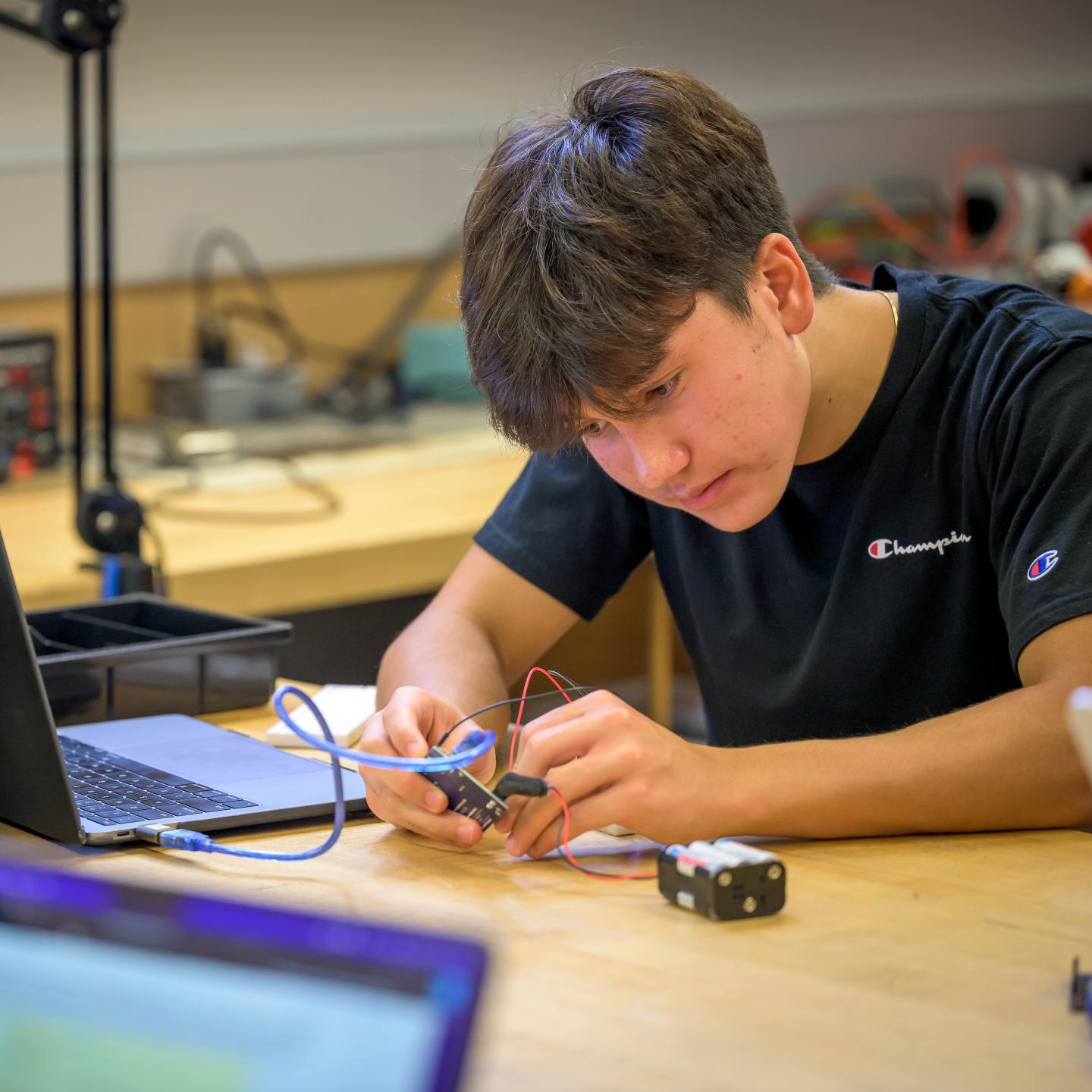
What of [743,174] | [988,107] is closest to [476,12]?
[988,107]

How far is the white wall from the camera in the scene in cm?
267

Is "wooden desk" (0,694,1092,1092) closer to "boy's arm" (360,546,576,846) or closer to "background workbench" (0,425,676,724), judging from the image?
"boy's arm" (360,546,576,846)

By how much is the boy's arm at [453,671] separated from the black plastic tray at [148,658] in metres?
0.12

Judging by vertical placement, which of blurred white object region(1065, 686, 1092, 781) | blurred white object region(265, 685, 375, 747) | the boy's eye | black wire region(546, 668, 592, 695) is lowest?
blurred white object region(265, 685, 375, 747)

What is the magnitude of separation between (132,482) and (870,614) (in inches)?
57.6

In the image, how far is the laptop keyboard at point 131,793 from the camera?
1.09 meters

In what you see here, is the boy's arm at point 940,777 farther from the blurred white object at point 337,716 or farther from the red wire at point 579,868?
the blurred white object at point 337,716

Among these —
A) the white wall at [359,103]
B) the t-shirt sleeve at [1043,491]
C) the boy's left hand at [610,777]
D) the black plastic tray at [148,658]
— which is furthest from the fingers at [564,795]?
the white wall at [359,103]

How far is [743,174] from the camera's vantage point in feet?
3.78

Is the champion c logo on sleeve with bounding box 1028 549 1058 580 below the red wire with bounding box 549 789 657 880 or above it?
→ above

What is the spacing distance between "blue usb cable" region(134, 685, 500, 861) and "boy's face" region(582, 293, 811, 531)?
0.76ft

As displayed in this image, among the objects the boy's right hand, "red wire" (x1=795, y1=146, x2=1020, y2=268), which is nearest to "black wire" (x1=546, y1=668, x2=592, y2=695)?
the boy's right hand

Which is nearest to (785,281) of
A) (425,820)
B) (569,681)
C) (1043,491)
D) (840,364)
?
(840,364)

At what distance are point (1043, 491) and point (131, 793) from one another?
2.25 feet
